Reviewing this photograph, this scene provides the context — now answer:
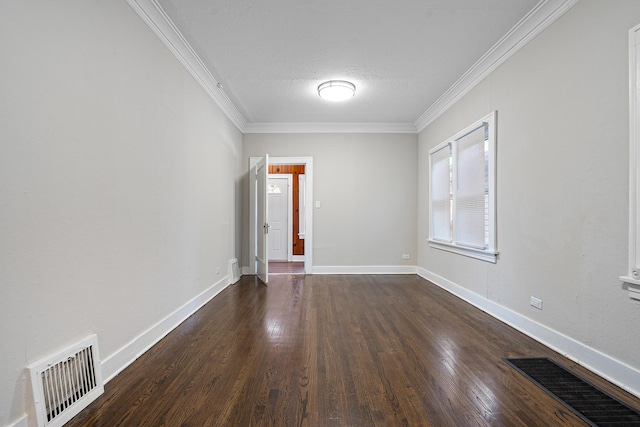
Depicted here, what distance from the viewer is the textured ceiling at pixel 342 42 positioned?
97.0 inches

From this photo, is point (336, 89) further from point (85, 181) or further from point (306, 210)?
point (85, 181)

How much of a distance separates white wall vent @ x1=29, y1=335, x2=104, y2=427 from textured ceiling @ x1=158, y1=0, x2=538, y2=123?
2486mm

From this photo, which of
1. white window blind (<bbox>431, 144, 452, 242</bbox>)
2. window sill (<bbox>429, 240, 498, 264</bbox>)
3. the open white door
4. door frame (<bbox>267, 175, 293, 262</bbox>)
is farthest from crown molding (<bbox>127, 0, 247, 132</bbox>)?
window sill (<bbox>429, 240, 498, 264</bbox>)

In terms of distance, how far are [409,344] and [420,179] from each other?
359cm

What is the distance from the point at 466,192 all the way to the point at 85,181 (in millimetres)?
3792

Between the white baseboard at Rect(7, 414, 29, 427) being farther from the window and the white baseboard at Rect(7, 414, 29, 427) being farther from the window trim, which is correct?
the window

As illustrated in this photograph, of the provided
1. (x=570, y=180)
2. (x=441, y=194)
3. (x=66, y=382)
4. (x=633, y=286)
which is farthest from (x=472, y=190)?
(x=66, y=382)

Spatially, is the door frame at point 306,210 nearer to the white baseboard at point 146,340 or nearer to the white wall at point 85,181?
the white baseboard at point 146,340

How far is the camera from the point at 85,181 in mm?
1727

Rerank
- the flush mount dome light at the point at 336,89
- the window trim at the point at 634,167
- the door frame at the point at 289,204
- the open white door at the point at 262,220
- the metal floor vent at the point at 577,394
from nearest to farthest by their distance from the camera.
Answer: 1. the metal floor vent at the point at 577,394
2. the window trim at the point at 634,167
3. the flush mount dome light at the point at 336,89
4. the open white door at the point at 262,220
5. the door frame at the point at 289,204

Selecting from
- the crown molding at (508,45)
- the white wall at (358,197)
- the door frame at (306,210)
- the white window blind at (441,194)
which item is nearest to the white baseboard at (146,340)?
the door frame at (306,210)

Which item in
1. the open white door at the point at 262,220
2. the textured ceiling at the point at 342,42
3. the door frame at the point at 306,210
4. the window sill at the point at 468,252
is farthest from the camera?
the door frame at the point at 306,210

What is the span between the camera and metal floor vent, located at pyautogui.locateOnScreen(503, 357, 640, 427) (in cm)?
154

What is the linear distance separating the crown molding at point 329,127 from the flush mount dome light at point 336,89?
1.49 meters
